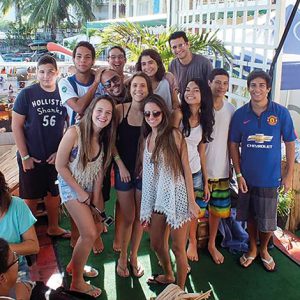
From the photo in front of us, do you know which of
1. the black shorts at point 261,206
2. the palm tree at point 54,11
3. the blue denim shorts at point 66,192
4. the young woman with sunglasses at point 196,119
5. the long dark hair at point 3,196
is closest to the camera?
the long dark hair at point 3,196

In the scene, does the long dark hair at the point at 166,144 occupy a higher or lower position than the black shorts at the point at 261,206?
higher

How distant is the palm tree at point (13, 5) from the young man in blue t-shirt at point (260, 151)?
2741cm

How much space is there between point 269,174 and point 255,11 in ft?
6.92

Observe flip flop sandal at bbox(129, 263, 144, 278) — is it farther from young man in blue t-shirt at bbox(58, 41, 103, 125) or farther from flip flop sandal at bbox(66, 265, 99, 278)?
young man in blue t-shirt at bbox(58, 41, 103, 125)

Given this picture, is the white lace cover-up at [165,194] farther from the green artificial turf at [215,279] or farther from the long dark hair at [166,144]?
the green artificial turf at [215,279]

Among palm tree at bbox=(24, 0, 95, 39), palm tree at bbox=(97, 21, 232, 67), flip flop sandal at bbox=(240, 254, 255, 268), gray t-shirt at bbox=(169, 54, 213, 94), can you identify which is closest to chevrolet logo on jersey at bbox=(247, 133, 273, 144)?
gray t-shirt at bbox=(169, 54, 213, 94)

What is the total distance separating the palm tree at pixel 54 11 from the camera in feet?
86.0

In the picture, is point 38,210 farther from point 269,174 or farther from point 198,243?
point 269,174

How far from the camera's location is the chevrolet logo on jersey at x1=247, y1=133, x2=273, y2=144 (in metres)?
2.64

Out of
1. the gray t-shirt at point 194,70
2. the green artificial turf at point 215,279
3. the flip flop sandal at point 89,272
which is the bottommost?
the green artificial turf at point 215,279

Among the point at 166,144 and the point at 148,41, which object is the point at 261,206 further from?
the point at 148,41

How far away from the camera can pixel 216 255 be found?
3027 millimetres

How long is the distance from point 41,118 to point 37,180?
50 cm

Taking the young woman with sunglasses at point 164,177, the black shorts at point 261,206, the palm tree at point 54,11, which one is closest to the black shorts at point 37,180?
the young woman with sunglasses at point 164,177
